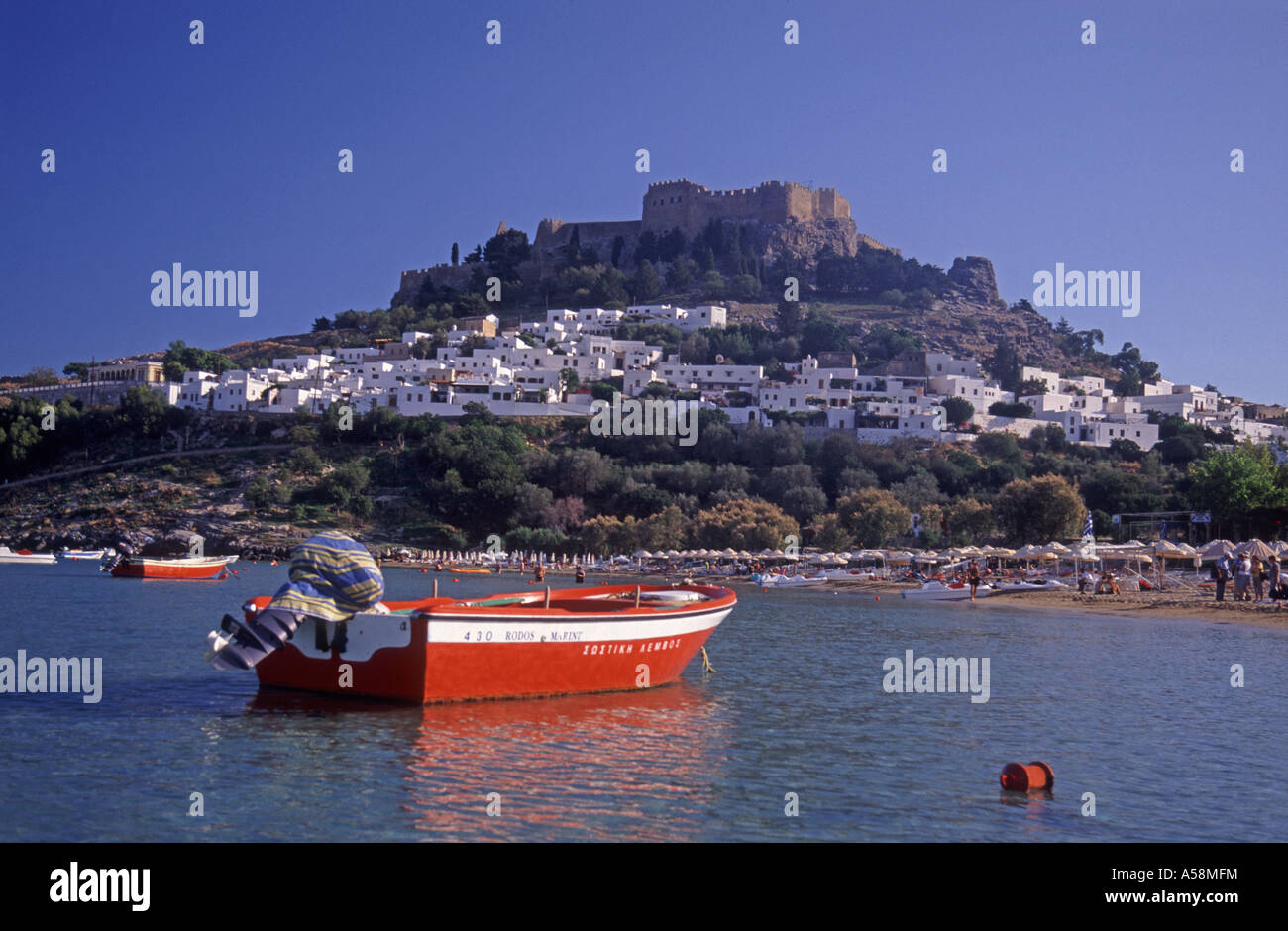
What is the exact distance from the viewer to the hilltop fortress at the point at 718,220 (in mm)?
156250

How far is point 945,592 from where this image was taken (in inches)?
1860

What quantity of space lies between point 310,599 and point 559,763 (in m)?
4.72

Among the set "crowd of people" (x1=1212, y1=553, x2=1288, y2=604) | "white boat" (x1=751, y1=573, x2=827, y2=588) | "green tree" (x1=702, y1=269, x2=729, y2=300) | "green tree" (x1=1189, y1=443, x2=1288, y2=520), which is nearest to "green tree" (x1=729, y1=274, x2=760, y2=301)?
"green tree" (x1=702, y1=269, x2=729, y2=300)

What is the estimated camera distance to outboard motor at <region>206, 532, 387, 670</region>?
15469 mm

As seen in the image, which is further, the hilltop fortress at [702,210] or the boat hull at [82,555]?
the hilltop fortress at [702,210]

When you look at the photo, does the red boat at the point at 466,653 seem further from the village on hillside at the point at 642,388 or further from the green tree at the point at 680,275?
the green tree at the point at 680,275

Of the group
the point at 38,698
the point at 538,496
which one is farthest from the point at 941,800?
the point at 538,496

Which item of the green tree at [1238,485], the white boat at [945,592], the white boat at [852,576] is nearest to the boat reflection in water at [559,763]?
the white boat at [945,592]

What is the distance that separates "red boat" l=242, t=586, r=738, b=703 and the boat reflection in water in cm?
28

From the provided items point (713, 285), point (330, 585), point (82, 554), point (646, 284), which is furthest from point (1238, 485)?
point (646, 284)

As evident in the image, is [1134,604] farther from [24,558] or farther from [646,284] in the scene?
[646,284]

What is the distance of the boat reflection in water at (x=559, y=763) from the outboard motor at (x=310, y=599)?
1036mm
